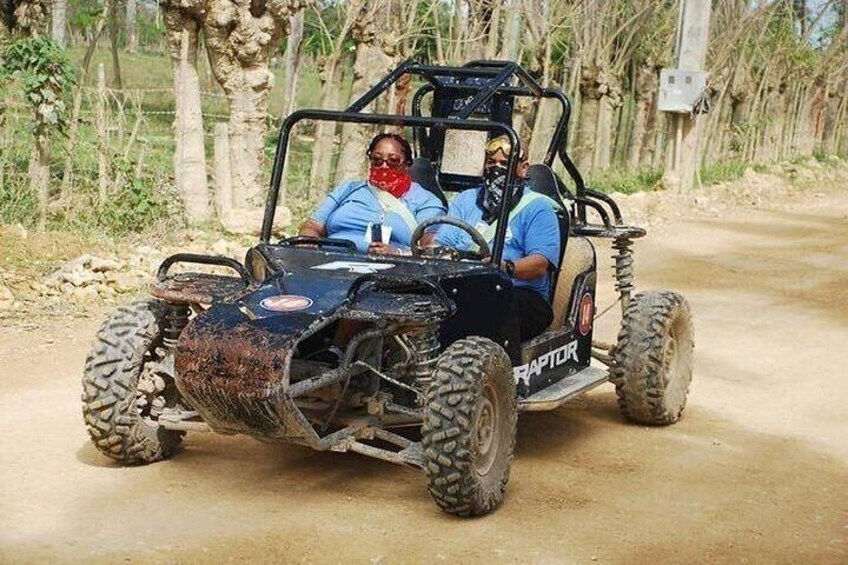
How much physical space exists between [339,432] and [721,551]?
1.66m

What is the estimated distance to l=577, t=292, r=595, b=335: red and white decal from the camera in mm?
7789

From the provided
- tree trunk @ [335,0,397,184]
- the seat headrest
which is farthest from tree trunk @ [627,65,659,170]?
the seat headrest

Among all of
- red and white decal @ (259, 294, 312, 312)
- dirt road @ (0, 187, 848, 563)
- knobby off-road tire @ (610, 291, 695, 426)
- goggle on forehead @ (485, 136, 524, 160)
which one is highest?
goggle on forehead @ (485, 136, 524, 160)

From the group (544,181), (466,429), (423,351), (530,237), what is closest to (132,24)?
(544,181)

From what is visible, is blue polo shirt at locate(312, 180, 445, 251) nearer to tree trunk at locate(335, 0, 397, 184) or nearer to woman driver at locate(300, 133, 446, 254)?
woman driver at locate(300, 133, 446, 254)

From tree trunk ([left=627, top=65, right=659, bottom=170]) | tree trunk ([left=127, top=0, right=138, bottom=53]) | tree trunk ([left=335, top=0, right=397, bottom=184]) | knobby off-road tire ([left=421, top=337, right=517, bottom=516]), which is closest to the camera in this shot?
knobby off-road tire ([left=421, top=337, right=517, bottom=516])

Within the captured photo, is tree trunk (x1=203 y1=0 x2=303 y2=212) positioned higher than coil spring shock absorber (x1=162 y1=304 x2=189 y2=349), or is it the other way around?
tree trunk (x1=203 y1=0 x2=303 y2=212)

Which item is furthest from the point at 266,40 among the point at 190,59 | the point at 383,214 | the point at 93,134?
the point at 383,214

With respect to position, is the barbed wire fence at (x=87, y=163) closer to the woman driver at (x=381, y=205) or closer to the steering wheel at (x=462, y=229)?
the woman driver at (x=381, y=205)

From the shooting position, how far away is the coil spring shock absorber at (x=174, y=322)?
6461 millimetres

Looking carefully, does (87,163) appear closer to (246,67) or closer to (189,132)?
(189,132)

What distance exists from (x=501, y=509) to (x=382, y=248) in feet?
4.92

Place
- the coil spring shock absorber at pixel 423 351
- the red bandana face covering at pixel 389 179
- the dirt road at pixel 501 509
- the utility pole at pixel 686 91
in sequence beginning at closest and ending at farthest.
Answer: the dirt road at pixel 501 509, the coil spring shock absorber at pixel 423 351, the red bandana face covering at pixel 389 179, the utility pole at pixel 686 91

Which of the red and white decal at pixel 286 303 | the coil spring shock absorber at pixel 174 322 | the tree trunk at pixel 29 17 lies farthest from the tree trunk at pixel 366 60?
the red and white decal at pixel 286 303
